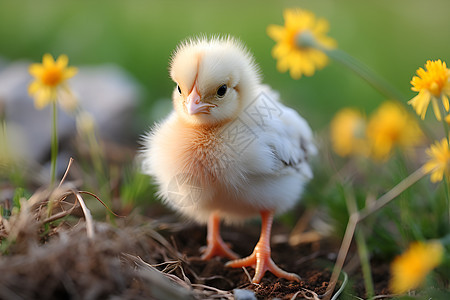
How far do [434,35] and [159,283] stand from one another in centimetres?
639

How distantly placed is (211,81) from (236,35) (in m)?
4.37

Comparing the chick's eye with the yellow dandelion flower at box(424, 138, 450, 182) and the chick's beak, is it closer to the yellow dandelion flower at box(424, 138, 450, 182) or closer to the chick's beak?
the chick's beak

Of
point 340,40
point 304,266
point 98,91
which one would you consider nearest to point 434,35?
point 340,40

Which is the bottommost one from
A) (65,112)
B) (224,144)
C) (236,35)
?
(224,144)

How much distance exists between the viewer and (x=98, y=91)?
4.73 meters

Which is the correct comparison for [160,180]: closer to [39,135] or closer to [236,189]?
[236,189]

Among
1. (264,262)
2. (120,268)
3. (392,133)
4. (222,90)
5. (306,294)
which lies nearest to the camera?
(120,268)

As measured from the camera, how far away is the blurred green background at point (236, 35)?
18.5 ft

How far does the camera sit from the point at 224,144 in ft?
7.37

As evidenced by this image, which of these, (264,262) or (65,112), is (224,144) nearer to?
(264,262)

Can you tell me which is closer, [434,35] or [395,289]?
[395,289]

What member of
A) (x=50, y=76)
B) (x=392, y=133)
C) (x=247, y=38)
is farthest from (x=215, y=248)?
(x=247, y=38)

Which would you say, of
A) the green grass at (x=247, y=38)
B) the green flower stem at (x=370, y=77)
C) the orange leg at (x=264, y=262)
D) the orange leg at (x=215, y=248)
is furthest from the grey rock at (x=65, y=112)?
the green flower stem at (x=370, y=77)

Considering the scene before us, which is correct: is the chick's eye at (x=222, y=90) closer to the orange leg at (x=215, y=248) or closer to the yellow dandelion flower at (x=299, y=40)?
the yellow dandelion flower at (x=299, y=40)
